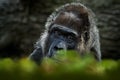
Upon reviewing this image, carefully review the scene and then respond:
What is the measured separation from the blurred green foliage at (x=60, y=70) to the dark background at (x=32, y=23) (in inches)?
431

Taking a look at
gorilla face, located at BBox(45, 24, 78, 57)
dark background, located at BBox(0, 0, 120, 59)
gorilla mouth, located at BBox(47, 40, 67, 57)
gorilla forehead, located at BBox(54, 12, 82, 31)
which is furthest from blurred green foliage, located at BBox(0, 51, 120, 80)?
dark background, located at BBox(0, 0, 120, 59)

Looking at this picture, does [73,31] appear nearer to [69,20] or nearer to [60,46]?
[69,20]

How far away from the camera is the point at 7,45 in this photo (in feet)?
41.0

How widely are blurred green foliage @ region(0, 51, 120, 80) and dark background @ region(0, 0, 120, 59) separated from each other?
10948 mm

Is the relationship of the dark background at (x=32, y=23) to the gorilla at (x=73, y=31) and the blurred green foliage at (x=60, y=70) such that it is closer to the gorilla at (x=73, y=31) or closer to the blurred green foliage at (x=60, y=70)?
the gorilla at (x=73, y=31)

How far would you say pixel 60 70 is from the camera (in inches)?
44.4

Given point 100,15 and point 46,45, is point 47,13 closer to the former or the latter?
point 100,15

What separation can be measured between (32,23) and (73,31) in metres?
4.89

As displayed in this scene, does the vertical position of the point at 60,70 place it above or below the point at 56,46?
below

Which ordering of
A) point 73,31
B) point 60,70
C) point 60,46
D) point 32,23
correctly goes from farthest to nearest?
point 32,23, point 73,31, point 60,46, point 60,70

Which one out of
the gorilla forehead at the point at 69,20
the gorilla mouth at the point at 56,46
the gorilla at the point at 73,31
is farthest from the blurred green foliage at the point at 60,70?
the gorilla forehead at the point at 69,20

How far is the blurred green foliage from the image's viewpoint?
1.10 m

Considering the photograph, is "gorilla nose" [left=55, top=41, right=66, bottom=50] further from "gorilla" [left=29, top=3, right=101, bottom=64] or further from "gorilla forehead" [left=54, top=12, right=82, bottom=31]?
"gorilla forehead" [left=54, top=12, right=82, bottom=31]

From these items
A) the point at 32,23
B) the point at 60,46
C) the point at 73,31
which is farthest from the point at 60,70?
the point at 32,23
